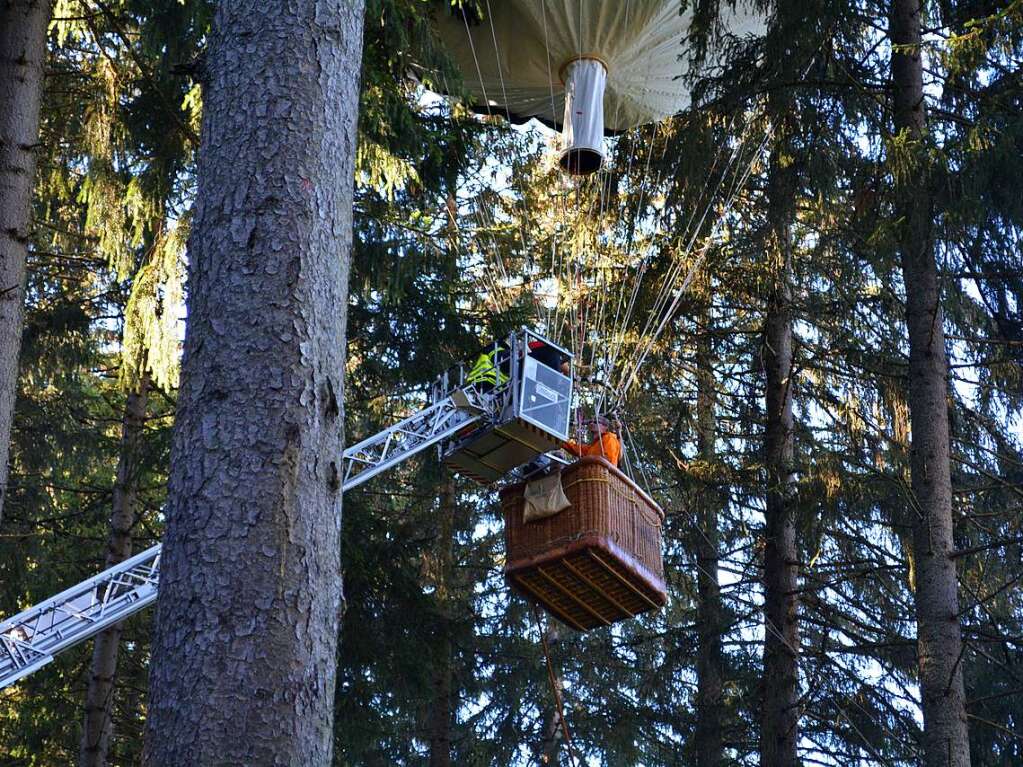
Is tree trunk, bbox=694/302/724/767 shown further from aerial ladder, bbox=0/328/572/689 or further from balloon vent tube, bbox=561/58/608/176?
aerial ladder, bbox=0/328/572/689

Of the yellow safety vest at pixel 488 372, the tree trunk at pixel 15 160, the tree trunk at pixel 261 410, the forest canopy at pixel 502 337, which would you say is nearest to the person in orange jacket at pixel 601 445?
the forest canopy at pixel 502 337

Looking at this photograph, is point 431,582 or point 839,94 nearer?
point 839,94

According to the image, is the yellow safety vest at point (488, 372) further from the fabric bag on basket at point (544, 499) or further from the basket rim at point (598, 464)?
the fabric bag on basket at point (544, 499)

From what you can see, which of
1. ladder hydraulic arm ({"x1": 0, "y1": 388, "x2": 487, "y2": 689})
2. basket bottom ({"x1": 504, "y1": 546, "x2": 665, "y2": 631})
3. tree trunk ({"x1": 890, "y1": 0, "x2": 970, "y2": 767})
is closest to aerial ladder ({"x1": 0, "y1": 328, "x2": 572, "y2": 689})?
ladder hydraulic arm ({"x1": 0, "y1": 388, "x2": 487, "y2": 689})

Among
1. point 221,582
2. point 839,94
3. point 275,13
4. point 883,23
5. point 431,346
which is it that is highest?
point 883,23

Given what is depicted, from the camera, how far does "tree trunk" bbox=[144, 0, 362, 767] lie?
3.55 metres

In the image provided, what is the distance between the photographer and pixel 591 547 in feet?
28.3

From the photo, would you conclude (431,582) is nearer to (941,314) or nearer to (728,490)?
(728,490)

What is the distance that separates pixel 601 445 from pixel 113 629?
486 centimetres

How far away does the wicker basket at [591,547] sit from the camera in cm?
871

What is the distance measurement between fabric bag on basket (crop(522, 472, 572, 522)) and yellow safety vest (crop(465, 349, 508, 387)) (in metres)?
0.89

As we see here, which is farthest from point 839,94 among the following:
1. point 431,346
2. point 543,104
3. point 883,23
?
point 431,346

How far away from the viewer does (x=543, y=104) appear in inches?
529

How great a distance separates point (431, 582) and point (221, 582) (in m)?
12.7
